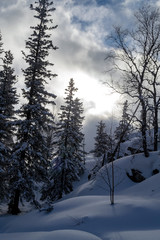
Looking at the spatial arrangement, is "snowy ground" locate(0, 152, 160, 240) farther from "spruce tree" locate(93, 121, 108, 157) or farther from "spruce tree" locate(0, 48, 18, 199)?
"spruce tree" locate(93, 121, 108, 157)

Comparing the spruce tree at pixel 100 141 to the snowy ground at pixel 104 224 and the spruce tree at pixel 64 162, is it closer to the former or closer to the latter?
the spruce tree at pixel 64 162

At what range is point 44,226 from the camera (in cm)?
671

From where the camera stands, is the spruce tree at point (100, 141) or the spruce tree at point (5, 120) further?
the spruce tree at point (100, 141)

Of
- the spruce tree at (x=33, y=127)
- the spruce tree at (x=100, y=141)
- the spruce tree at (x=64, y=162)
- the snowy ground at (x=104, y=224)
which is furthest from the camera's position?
the spruce tree at (x=100, y=141)

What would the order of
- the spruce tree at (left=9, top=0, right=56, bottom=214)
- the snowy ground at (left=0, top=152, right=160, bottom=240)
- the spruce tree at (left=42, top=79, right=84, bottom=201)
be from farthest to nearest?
1. the spruce tree at (left=42, top=79, right=84, bottom=201)
2. the spruce tree at (left=9, top=0, right=56, bottom=214)
3. the snowy ground at (left=0, top=152, right=160, bottom=240)

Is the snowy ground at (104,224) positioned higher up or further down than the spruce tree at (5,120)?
further down

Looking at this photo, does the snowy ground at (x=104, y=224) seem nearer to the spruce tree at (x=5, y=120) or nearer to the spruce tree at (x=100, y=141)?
the spruce tree at (x=5, y=120)

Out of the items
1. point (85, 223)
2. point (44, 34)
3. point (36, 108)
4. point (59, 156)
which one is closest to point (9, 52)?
point (44, 34)

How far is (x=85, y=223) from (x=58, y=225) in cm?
120

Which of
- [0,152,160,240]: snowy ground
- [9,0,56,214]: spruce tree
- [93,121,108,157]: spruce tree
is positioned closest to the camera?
[0,152,160,240]: snowy ground

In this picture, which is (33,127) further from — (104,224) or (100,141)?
(100,141)

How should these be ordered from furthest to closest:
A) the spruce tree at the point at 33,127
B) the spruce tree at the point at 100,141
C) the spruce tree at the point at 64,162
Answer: the spruce tree at the point at 100,141
the spruce tree at the point at 64,162
the spruce tree at the point at 33,127

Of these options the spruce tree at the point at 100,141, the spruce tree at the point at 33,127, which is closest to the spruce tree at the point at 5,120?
the spruce tree at the point at 33,127

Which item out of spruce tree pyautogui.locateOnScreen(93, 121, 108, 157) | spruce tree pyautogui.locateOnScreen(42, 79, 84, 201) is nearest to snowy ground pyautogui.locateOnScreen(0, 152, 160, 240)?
spruce tree pyautogui.locateOnScreen(42, 79, 84, 201)
